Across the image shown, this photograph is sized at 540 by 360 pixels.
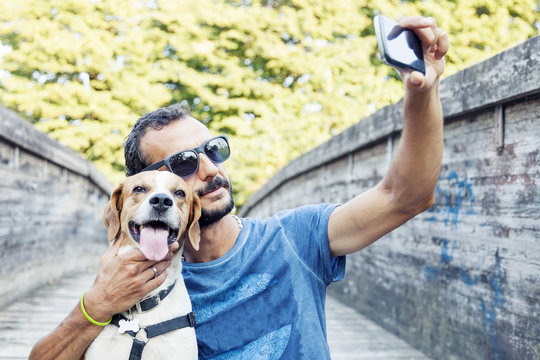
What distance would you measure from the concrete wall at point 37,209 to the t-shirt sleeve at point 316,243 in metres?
3.81

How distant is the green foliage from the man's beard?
10733 mm

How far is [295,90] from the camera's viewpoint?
1420 centimetres

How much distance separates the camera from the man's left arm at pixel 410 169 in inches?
57.3

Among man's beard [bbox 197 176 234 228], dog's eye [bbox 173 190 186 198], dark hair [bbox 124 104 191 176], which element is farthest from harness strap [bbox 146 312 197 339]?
dark hair [bbox 124 104 191 176]

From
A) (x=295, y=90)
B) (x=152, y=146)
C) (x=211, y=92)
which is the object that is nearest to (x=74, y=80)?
(x=211, y=92)

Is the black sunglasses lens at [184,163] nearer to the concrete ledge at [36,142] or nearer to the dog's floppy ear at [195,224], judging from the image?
the dog's floppy ear at [195,224]

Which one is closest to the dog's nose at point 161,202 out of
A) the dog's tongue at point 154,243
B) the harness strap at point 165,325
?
the dog's tongue at point 154,243

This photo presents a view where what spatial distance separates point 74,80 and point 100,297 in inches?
560

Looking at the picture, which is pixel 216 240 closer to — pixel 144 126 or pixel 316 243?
pixel 316 243

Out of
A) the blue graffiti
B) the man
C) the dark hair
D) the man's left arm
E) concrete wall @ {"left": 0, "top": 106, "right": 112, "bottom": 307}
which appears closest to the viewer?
the man's left arm

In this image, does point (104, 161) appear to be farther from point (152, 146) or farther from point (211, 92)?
point (152, 146)

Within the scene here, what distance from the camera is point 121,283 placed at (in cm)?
211

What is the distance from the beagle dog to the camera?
2135 millimetres

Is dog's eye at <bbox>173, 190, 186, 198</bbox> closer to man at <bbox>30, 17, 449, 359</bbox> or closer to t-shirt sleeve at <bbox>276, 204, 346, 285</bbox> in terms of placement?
man at <bbox>30, 17, 449, 359</bbox>
